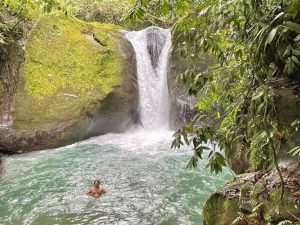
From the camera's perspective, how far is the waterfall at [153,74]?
12633 mm

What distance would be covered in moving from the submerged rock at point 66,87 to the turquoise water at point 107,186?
28.0 inches

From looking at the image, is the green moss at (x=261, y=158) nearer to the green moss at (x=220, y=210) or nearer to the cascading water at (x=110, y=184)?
the green moss at (x=220, y=210)

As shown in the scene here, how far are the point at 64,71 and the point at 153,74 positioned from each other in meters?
3.31

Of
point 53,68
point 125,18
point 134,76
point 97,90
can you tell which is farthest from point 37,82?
point 125,18

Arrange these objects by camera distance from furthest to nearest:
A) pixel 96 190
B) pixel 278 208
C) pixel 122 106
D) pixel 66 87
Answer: pixel 122 106
pixel 66 87
pixel 96 190
pixel 278 208

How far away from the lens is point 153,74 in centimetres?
1310

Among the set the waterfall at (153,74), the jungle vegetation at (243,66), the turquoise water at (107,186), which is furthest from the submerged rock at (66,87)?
the jungle vegetation at (243,66)

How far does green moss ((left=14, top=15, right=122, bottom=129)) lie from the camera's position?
10.3m

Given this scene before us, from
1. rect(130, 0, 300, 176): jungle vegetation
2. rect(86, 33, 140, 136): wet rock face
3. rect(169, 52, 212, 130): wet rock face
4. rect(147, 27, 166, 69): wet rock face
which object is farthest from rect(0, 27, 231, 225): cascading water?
rect(147, 27, 166, 69): wet rock face

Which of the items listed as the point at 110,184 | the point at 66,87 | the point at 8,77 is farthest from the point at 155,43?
the point at 110,184

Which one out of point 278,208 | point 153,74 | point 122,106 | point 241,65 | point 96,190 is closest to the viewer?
point 278,208

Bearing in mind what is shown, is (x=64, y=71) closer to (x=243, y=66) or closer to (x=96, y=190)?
(x=96, y=190)

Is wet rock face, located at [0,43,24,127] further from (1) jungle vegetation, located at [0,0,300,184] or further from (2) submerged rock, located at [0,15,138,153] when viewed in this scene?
(1) jungle vegetation, located at [0,0,300,184]

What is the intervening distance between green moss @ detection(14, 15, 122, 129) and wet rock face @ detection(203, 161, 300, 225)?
24.3 ft
